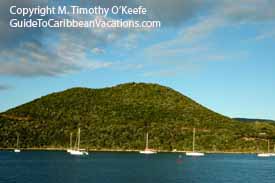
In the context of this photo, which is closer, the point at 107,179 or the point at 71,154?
the point at 107,179

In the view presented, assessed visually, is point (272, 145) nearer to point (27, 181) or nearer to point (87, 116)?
point (87, 116)

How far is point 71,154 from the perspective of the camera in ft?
479

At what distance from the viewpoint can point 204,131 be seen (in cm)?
18025

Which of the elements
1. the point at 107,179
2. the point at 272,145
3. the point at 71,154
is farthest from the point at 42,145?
the point at 107,179

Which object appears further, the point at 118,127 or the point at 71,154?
the point at 118,127

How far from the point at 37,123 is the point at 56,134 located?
13.4 metres

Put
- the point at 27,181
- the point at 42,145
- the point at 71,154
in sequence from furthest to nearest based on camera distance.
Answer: the point at 42,145, the point at 71,154, the point at 27,181

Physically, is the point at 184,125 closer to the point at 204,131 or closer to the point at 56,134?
the point at 204,131

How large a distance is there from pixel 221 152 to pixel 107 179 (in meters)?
98.5

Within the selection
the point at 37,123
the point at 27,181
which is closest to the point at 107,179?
the point at 27,181

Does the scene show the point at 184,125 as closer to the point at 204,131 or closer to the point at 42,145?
the point at 204,131

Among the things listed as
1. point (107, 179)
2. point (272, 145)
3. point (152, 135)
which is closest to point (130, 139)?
point (152, 135)

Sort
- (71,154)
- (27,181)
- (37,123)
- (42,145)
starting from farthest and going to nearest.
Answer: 1. (37,123)
2. (42,145)
3. (71,154)
4. (27,181)

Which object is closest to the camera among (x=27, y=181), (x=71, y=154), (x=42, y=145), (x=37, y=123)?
(x=27, y=181)
